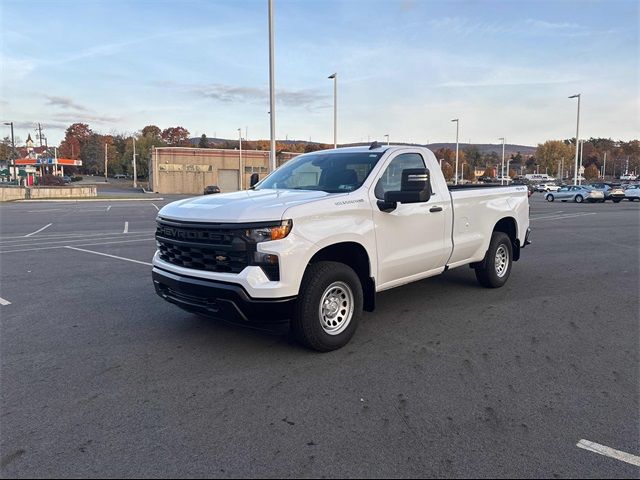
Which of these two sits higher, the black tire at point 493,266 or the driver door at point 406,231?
the driver door at point 406,231

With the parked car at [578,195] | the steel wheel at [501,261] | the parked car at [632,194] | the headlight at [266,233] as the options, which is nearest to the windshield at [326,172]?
the headlight at [266,233]

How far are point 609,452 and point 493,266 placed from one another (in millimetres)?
4395

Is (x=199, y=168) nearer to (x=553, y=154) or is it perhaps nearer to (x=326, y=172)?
(x=326, y=172)

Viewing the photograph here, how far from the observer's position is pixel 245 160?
6925cm

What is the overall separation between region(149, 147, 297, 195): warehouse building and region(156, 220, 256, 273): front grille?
58.0 meters

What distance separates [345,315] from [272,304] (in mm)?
950

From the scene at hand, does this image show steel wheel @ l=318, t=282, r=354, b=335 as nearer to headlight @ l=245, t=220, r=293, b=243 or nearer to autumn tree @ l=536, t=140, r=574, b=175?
headlight @ l=245, t=220, r=293, b=243

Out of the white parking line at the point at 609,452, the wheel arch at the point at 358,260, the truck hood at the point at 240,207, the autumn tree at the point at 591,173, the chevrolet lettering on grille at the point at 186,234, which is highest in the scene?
the autumn tree at the point at 591,173

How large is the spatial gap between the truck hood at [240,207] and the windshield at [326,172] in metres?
0.38

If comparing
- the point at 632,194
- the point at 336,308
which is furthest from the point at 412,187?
the point at 632,194

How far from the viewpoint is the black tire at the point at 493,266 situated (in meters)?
7.36

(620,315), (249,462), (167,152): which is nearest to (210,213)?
(249,462)

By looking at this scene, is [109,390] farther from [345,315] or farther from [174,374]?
[345,315]

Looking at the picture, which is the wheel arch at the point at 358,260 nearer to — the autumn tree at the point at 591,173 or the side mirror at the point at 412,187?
the side mirror at the point at 412,187
